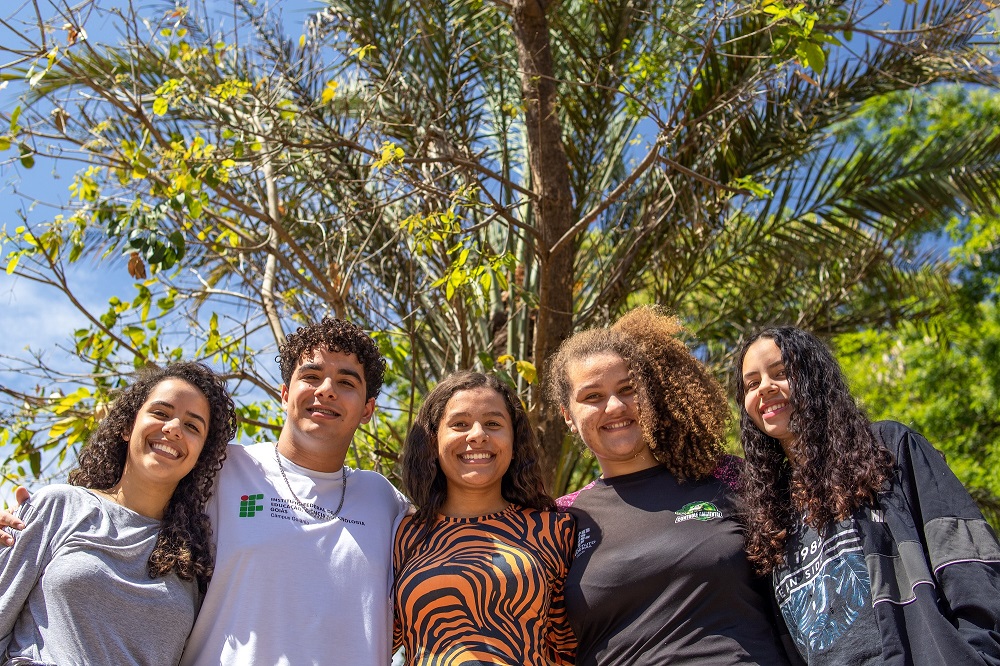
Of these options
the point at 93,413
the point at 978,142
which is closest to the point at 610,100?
the point at 978,142

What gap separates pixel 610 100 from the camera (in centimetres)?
676

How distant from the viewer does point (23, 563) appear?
9.12 feet

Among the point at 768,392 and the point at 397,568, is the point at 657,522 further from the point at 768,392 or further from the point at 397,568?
the point at 397,568

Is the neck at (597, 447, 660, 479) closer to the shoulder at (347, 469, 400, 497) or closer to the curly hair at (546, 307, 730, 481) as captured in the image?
the curly hair at (546, 307, 730, 481)

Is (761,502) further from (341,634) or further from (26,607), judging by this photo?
(26,607)

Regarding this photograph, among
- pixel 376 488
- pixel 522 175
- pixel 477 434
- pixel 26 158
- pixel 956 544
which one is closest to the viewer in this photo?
pixel 956 544

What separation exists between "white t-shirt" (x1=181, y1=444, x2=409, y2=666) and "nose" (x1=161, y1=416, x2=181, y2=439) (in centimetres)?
30

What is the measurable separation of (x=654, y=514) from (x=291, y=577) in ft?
4.20

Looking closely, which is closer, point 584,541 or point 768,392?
point 768,392

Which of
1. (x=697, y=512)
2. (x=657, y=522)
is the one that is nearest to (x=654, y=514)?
(x=657, y=522)

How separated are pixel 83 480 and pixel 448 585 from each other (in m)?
1.33

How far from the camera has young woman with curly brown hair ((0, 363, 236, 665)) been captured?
8.93 ft

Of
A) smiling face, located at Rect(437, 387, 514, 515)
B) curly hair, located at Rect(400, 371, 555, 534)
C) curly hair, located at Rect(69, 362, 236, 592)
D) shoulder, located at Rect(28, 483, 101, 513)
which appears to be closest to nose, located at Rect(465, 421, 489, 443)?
smiling face, located at Rect(437, 387, 514, 515)

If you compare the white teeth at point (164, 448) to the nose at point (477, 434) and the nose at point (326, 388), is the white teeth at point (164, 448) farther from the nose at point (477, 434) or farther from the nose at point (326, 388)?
the nose at point (477, 434)
